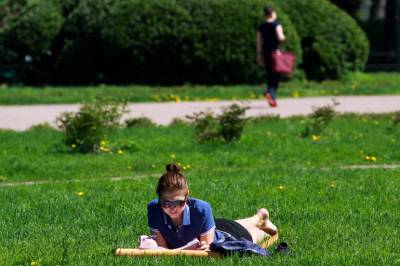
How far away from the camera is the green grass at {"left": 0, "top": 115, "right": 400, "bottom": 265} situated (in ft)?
25.3

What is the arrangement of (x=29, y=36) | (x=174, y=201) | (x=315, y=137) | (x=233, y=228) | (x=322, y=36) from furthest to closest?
1. (x=322, y=36)
2. (x=29, y=36)
3. (x=315, y=137)
4. (x=233, y=228)
5. (x=174, y=201)

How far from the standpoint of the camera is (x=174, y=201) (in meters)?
7.38

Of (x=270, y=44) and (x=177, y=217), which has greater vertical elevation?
(x=270, y=44)

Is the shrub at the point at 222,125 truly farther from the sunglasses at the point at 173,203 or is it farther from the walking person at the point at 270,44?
the sunglasses at the point at 173,203

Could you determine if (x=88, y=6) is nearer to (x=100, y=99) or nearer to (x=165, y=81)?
(x=165, y=81)

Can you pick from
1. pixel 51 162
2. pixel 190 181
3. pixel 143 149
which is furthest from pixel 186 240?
pixel 143 149

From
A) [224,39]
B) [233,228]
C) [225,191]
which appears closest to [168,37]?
[224,39]

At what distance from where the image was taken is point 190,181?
36.7ft

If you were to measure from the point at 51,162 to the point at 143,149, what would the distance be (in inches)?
57.4

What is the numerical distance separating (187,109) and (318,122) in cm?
450

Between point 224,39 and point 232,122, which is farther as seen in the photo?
point 224,39

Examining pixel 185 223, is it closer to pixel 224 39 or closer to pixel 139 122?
pixel 139 122

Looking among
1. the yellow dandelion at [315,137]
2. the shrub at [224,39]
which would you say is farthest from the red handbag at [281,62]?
the yellow dandelion at [315,137]

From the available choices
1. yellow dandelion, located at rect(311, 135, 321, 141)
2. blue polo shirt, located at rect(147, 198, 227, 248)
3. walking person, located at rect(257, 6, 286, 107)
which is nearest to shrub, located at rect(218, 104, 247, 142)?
yellow dandelion, located at rect(311, 135, 321, 141)
